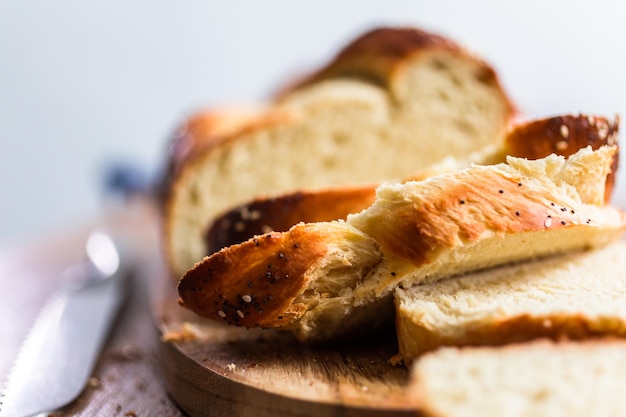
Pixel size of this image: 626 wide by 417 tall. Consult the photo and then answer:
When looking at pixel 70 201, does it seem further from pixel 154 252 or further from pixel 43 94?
pixel 154 252

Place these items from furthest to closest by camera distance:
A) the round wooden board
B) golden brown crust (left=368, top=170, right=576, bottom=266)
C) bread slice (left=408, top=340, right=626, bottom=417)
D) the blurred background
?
1. the blurred background
2. golden brown crust (left=368, top=170, right=576, bottom=266)
3. the round wooden board
4. bread slice (left=408, top=340, right=626, bottom=417)

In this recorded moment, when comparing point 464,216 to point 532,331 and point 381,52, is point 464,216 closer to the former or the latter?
point 532,331

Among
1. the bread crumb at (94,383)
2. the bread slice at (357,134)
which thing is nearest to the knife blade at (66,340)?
the bread crumb at (94,383)

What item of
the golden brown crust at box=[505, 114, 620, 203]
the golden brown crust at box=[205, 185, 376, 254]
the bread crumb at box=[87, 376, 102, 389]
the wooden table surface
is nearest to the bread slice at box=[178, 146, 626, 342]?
the golden brown crust at box=[505, 114, 620, 203]

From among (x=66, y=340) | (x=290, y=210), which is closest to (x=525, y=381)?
(x=290, y=210)

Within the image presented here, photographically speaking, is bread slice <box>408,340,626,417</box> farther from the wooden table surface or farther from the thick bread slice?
the wooden table surface

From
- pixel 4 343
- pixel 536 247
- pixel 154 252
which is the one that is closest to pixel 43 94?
pixel 154 252
